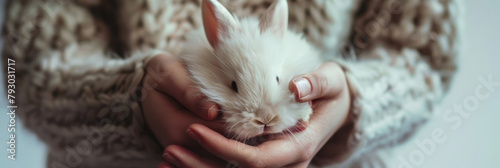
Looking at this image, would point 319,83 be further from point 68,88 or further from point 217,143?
point 68,88

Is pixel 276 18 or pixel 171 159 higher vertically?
pixel 276 18

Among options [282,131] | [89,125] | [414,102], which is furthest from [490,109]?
[89,125]

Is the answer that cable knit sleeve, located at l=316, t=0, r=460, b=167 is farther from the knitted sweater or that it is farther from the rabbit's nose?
the rabbit's nose

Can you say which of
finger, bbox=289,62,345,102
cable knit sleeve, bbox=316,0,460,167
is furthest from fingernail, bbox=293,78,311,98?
cable knit sleeve, bbox=316,0,460,167

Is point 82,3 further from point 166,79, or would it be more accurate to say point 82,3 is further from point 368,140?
point 368,140

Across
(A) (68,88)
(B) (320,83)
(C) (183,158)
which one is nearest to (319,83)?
(B) (320,83)

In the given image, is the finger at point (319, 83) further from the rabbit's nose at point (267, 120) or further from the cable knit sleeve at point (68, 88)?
the cable knit sleeve at point (68, 88)
